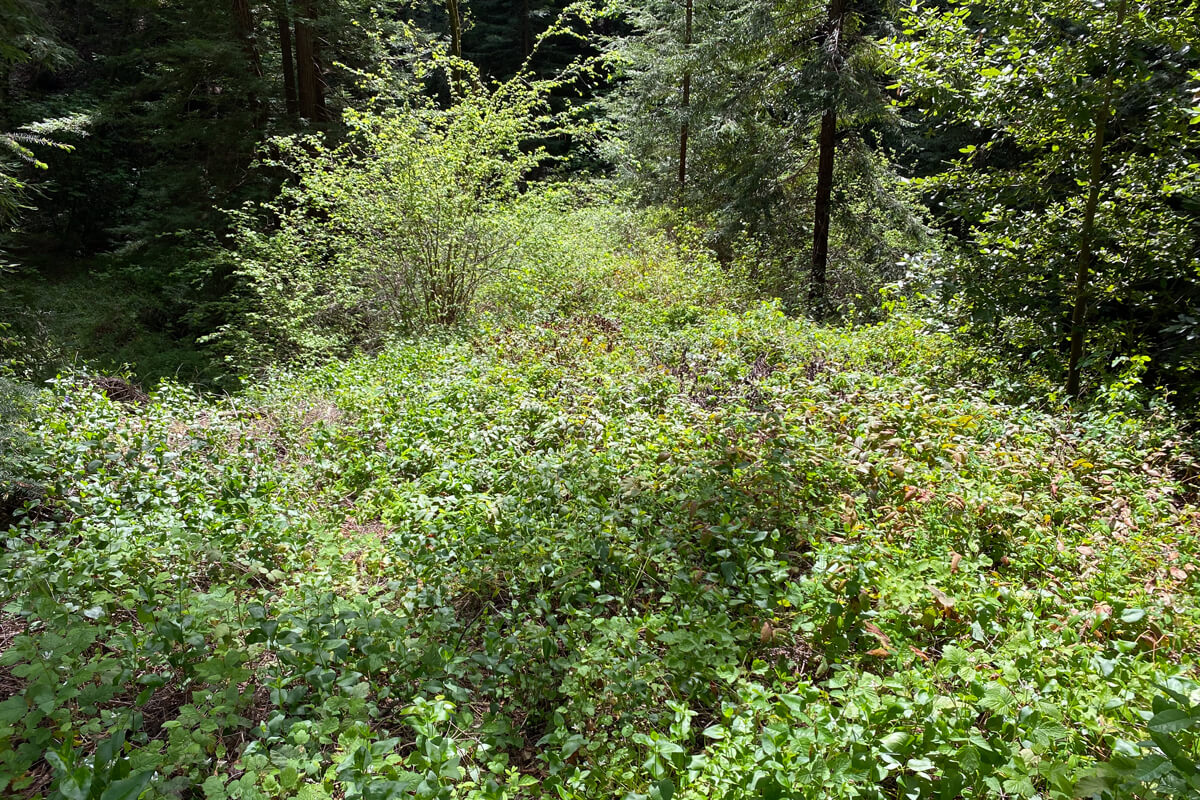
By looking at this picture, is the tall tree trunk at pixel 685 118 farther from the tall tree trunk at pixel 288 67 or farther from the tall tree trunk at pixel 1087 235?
the tall tree trunk at pixel 1087 235

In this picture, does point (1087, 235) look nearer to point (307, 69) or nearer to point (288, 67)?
point (307, 69)

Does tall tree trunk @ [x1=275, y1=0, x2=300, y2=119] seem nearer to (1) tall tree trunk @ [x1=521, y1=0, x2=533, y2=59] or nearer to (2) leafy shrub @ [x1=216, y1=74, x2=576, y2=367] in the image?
(2) leafy shrub @ [x1=216, y1=74, x2=576, y2=367]

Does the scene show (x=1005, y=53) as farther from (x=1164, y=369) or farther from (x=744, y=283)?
(x=744, y=283)

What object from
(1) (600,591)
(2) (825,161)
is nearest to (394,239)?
(2) (825,161)

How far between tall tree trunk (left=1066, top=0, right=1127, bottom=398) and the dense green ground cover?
0.81 m

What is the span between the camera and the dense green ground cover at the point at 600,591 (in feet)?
6.84

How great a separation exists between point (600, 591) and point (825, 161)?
8.84m

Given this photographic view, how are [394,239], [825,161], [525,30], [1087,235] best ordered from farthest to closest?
[525,30], [825,161], [394,239], [1087,235]

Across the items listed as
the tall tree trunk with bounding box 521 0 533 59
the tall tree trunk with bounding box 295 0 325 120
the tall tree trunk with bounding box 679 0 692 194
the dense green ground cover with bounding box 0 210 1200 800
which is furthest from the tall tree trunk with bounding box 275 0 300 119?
the tall tree trunk with bounding box 521 0 533 59

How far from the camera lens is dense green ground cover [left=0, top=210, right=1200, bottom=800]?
2084 mm

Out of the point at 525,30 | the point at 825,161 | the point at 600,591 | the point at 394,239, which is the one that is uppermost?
the point at 525,30

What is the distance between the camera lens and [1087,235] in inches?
209

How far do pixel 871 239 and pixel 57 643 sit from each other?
11480 millimetres

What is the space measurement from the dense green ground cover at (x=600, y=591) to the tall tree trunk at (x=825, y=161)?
4.82 m
